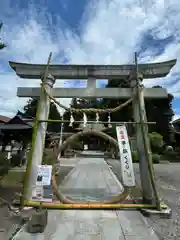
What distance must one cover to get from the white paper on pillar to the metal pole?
200 centimetres

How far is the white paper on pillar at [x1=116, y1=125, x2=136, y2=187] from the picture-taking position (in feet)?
12.5

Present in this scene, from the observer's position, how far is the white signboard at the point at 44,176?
11.4 feet

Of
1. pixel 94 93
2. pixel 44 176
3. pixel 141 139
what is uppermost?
pixel 94 93

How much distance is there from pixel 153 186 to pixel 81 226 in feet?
5.80

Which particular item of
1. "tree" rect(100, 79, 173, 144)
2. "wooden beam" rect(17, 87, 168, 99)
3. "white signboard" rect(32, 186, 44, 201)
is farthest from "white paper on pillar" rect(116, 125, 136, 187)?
"tree" rect(100, 79, 173, 144)

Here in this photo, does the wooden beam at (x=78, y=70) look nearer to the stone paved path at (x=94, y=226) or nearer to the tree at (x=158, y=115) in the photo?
the stone paved path at (x=94, y=226)

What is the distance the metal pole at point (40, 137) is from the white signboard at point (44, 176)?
1.68 feet

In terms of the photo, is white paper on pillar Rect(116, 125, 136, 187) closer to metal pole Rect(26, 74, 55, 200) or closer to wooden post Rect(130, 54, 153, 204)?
wooden post Rect(130, 54, 153, 204)

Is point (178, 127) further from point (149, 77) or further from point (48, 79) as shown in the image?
point (48, 79)

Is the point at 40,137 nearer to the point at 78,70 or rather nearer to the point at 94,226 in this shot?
the point at 78,70

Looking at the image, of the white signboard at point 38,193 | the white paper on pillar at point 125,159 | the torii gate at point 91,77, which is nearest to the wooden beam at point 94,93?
the torii gate at point 91,77

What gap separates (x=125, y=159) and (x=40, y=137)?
222cm

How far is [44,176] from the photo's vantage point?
3.55 meters

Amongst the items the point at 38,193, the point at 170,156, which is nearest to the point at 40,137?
the point at 38,193
